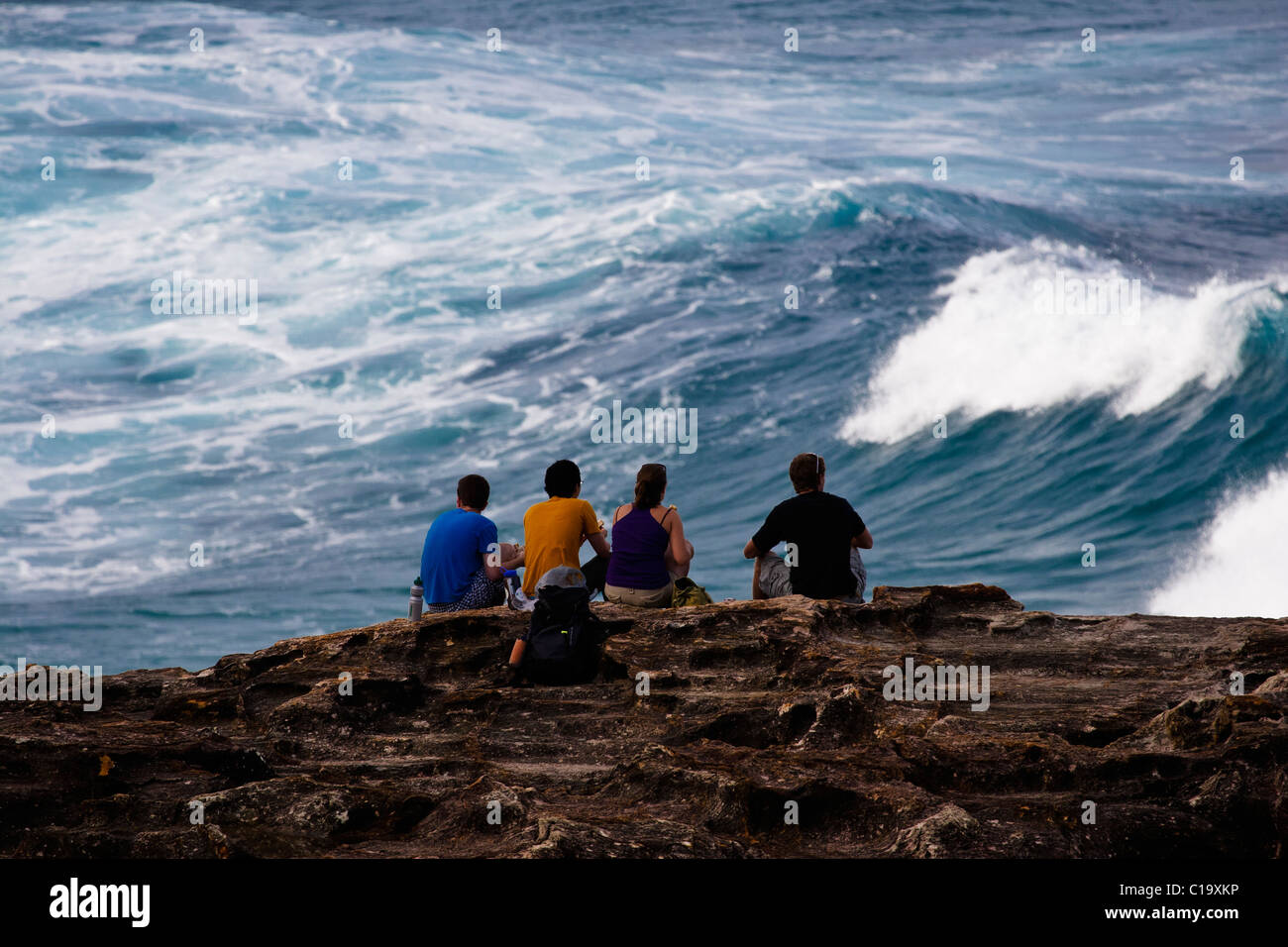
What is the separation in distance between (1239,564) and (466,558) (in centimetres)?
931

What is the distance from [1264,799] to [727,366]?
1568cm

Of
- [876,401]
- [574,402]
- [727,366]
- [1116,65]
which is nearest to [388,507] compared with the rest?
[574,402]

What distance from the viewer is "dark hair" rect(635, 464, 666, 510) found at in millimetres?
7047

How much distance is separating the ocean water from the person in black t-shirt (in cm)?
721

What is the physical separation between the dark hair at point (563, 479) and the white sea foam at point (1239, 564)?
26.7ft

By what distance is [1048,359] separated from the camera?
18.1 meters

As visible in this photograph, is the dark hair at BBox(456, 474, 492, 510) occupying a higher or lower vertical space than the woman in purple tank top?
higher

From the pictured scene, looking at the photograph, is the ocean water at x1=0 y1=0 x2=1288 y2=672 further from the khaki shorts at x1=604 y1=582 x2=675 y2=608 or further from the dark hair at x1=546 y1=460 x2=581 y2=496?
the dark hair at x1=546 y1=460 x2=581 y2=496

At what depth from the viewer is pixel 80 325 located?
23.1m

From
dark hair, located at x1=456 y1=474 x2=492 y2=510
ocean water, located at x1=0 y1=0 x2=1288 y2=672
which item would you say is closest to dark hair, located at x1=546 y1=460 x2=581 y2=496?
dark hair, located at x1=456 y1=474 x2=492 y2=510

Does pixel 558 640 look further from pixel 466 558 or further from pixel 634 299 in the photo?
pixel 634 299

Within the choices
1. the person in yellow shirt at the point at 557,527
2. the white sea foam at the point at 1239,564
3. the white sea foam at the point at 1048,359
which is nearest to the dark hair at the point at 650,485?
the person in yellow shirt at the point at 557,527

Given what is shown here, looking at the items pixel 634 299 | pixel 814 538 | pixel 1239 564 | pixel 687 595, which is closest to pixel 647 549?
pixel 687 595
